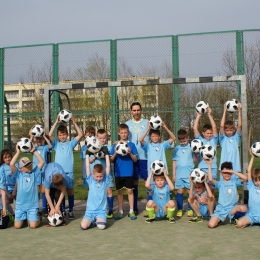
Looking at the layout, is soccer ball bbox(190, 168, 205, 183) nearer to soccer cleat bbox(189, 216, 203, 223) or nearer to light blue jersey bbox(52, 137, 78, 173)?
soccer cleat bbox(189, 216, 203, 223)

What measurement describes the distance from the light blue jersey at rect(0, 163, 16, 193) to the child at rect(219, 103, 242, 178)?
3.68m

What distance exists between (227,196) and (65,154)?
2948 millimetres

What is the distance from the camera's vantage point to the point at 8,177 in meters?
7.29

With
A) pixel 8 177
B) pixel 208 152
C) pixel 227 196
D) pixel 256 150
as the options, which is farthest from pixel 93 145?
pixel 256 150

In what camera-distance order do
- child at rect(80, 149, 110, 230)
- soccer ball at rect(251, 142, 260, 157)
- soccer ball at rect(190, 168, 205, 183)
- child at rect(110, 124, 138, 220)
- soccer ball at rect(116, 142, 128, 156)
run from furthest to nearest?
child at rect(110, 124, 138, 220) < soccer ball at rect(116, 142, 128, 156) < soccer ball at rect(251, 142, 260, 157) < soccer ball at rect(190, 168, 205, 183) < child at rect(80, 149, 110, 230)

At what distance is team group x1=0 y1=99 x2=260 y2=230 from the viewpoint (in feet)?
22.0

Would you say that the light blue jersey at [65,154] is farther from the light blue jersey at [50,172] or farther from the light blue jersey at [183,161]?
the light blue jersey at [183,161]

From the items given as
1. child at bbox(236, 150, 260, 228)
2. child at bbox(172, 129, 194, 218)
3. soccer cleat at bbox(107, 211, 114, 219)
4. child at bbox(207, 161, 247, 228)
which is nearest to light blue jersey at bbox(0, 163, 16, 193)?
soccer cleat at bbox(107, 211, 114, 219)

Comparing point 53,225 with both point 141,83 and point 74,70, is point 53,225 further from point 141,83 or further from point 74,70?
point 74,70

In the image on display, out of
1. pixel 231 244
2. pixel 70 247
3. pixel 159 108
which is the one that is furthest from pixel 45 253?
pixel 159 108

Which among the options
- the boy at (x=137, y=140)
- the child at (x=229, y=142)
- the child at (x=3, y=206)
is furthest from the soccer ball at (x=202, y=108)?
the child at (x=3, y=206)

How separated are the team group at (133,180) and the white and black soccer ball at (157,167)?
0.12 meters

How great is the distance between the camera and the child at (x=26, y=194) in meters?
6.76

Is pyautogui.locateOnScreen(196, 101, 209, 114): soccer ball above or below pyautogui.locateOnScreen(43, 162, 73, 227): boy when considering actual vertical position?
above
